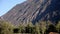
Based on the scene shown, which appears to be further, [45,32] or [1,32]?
[45,32]

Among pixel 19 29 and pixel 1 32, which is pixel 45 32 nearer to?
pixel 19 29

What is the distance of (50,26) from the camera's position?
10625 cm

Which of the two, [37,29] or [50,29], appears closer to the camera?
[37,29]

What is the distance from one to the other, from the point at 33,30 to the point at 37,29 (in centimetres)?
213

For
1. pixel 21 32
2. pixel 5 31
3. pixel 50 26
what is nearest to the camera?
pixel 5 31

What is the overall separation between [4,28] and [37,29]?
69.4ft

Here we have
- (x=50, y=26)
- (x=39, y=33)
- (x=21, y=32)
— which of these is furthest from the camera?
(x=50, y=26)

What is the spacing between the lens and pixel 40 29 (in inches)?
3885

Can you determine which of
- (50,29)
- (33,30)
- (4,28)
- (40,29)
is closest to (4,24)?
(4,28)

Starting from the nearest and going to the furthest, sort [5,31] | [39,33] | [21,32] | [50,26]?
[5,31] < [39,33] < [21,32] < [50,26]

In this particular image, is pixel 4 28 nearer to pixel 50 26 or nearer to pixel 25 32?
pixel 25 32

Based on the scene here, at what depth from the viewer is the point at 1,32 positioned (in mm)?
74750

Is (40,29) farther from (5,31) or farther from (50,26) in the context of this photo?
(5,31)

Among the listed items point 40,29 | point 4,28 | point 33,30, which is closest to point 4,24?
point 4,28
